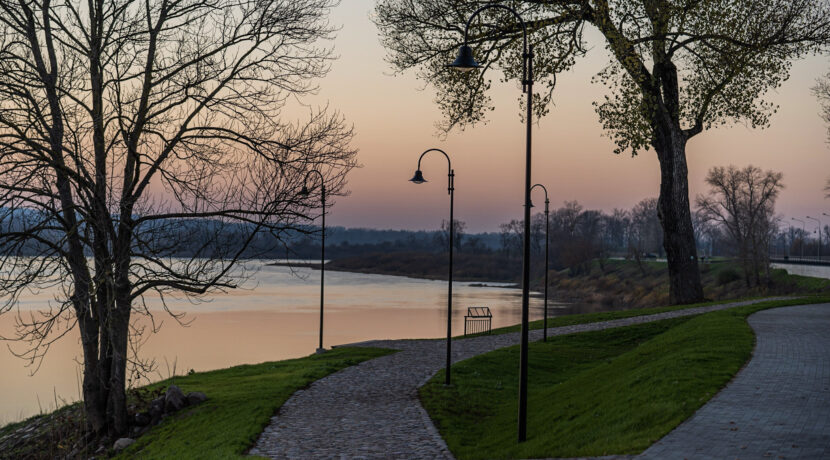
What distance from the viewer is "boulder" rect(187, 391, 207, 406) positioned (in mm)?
18922

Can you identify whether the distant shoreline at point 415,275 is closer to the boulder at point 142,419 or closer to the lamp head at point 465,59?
the boulder at point 142,419

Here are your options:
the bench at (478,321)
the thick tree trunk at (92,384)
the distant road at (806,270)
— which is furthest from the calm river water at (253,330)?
the distant road at (806,270)

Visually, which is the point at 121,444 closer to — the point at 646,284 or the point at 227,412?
the point at 227,412

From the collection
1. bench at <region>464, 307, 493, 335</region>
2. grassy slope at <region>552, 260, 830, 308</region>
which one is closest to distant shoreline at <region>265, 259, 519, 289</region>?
grassy slope at <region>552, 260, 830, 308</region>

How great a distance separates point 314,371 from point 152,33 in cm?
1046

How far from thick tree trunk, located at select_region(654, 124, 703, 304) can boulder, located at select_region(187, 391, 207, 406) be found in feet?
72.0

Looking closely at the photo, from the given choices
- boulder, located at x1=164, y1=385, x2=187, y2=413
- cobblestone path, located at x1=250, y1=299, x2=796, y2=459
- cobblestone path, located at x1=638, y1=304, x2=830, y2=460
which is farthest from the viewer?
boulder, located at x1=164, y1=385, x2=187, y2=413

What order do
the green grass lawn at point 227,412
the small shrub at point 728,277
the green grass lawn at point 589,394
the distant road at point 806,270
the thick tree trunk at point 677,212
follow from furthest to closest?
1. the small shrub at point 728,277
2. the distant road at point 806,270
3. the thick tree trunk at point 677,212
4. the green grass lawn at point 227,412
5. the green grass lawn at point 589,394

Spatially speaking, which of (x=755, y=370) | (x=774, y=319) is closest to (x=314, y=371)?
(x=755, y=370)

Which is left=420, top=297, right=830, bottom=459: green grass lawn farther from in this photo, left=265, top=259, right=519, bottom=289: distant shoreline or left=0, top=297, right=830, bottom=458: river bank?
left=265, top=259, right=519, bottom=289: distant shoreline

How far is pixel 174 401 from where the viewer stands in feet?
61.2

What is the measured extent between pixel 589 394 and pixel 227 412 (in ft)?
27.1

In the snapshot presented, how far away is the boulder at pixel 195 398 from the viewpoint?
18.9 m

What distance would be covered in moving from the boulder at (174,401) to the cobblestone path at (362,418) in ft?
9.93
